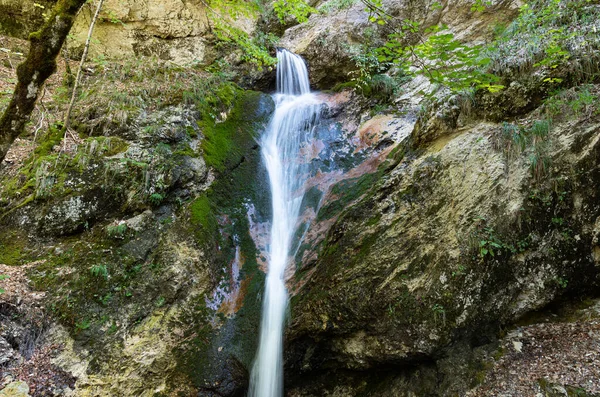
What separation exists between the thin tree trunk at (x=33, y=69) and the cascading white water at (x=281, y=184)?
3991mm

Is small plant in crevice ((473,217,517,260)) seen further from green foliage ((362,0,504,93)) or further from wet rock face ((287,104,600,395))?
green foliage ((362,0,504,93))

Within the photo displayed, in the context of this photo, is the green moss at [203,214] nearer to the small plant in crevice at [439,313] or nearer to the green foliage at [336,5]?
the small plant in crevice at [439,313]

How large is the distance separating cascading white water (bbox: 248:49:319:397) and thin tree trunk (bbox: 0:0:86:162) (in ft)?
13.1

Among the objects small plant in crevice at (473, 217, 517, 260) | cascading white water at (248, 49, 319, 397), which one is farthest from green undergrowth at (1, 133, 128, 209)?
small plant in crevice at (473, 217, 517, 260)

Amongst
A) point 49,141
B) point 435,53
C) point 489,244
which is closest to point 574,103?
point 435,53

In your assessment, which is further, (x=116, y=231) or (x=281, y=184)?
(x=281, y=184)

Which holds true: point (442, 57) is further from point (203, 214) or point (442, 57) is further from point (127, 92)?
point (127, 92)

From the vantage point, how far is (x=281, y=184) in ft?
24.0

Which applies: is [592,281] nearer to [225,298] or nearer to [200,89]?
[225,298]

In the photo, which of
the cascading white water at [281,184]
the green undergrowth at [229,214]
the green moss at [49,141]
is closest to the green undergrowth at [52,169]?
the green moss at [49,141]

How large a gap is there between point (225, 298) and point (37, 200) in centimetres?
355

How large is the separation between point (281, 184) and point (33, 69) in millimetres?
4809

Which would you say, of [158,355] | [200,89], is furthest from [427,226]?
[200,89]

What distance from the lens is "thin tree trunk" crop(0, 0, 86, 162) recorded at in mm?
3090
